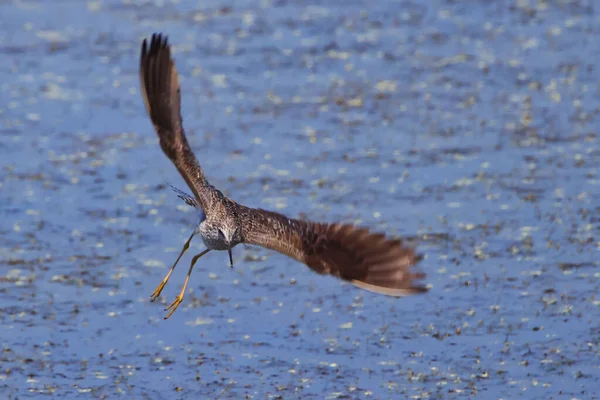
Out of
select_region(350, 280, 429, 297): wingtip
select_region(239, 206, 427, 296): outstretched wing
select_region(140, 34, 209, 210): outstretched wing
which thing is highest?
select_region(140, 34, 209, 210): outstretched wing

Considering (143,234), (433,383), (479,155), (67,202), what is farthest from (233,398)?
(479,155)

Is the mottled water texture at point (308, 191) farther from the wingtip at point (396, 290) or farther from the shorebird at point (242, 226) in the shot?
the wingtip at point (396, 290)

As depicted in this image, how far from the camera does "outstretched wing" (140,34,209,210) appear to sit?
25.2 ft

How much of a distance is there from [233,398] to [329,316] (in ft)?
5.09

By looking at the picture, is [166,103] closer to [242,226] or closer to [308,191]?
[242,226]

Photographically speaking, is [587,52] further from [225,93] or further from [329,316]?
[329,316]

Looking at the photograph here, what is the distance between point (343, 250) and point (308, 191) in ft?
16.1

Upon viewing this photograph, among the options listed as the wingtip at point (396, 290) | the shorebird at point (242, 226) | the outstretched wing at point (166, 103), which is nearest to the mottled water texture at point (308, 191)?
the shorebird at point (242, 226)

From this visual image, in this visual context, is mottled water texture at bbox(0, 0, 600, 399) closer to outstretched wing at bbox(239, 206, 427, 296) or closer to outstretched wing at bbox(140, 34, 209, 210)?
outstretched wing at bbox(239, 206, 427, 296)

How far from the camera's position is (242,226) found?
25.4 ft

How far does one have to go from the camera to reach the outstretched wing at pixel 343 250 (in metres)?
6.80

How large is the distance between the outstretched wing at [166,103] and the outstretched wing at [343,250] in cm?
45

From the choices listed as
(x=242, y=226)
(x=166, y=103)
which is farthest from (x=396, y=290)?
(x=166, y=103)

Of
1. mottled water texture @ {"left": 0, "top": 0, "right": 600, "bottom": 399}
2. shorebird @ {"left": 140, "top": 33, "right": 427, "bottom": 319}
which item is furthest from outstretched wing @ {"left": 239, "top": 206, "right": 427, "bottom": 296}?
mottled water texture @ {"left": 0, "top": 0, "right": 600, "bottom": 399}
